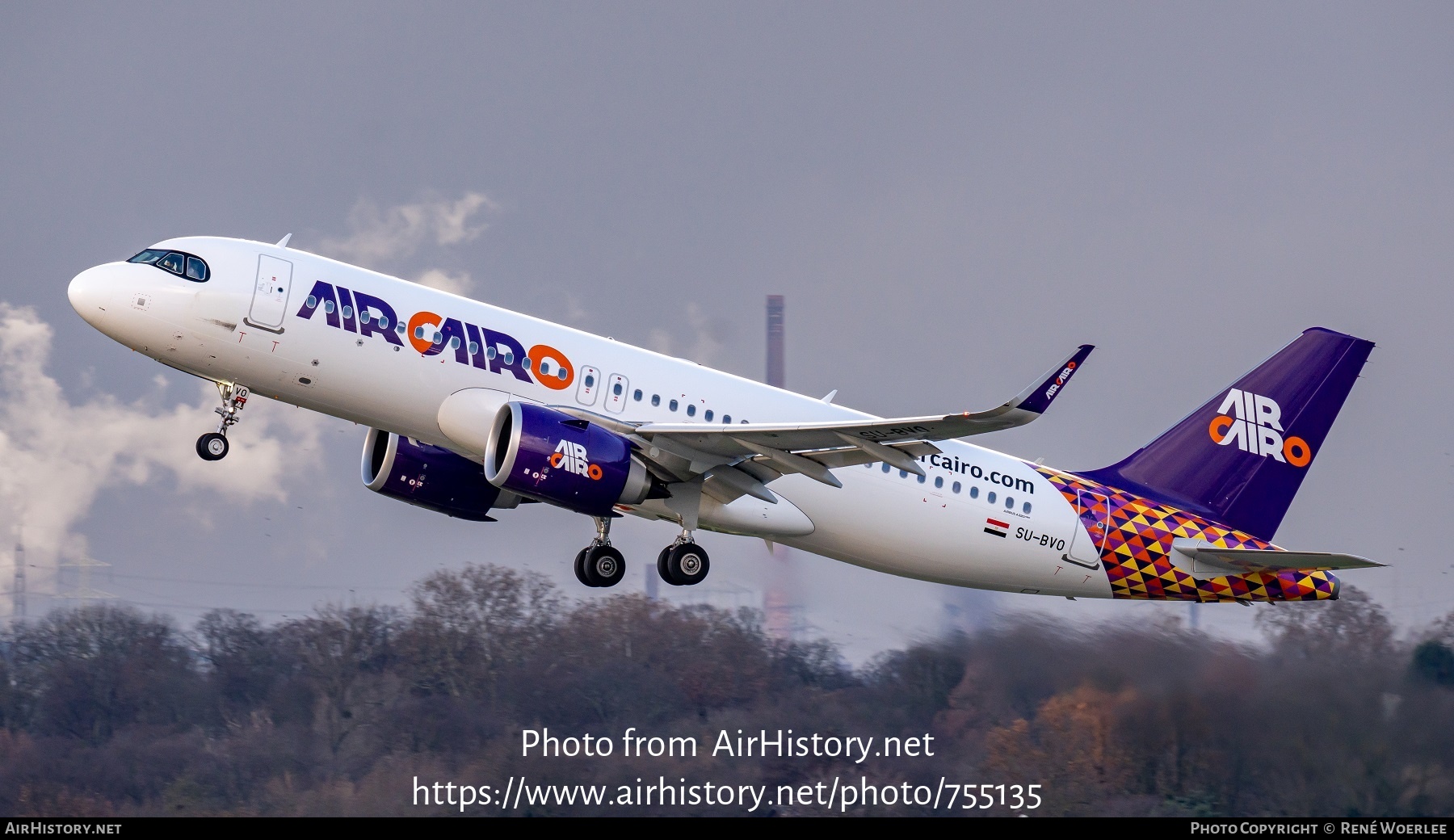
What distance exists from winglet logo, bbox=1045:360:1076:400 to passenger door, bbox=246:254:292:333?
11.7 metres

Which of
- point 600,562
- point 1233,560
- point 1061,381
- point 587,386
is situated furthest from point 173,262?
point 1233,560

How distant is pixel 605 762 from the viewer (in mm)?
32000

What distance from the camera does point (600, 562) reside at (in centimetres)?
2689

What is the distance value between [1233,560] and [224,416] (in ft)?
56.9

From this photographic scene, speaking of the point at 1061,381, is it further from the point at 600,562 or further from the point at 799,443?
the point at 600,562

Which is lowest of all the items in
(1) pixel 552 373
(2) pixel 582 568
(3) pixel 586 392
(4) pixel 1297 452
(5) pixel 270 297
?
(2) pixel 582 568

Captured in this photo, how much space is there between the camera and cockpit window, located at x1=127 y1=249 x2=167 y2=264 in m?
24.6

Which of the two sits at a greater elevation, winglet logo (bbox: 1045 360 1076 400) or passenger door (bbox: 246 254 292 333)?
passenger door (bbox: 246 254 292 333)

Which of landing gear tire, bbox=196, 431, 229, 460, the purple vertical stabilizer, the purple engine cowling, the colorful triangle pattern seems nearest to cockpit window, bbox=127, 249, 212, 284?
landing gear tire, bbox=196, 431, 229, 460

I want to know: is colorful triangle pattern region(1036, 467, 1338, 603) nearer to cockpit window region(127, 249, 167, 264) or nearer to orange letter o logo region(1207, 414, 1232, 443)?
orange letter o logo region(1207, 414, 1232, 443)

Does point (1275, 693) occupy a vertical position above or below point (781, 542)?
below
